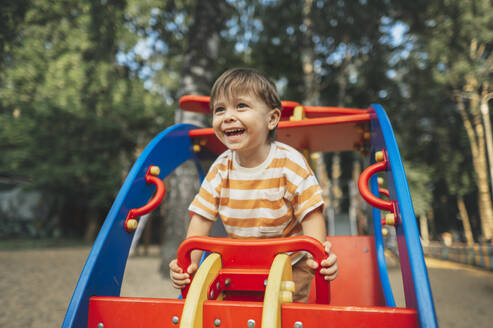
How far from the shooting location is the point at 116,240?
1126mm

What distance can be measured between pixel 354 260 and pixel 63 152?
37.1ft

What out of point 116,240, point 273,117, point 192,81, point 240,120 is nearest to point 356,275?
point 273,117

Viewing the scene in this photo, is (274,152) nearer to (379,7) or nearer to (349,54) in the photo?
(379,7)

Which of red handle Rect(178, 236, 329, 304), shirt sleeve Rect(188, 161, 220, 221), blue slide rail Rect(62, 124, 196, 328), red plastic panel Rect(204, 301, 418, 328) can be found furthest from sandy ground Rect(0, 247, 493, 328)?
red plastic panel Rect(204, 301, 418, 328)

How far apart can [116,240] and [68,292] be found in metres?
3.67

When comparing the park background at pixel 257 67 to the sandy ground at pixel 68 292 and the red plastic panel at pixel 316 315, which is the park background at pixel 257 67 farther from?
the red plastic panel at pixel 316 315

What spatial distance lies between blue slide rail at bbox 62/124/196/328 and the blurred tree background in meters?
5.41

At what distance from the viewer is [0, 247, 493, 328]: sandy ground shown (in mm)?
3076

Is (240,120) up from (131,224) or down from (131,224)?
up

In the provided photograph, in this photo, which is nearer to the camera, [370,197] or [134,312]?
[134,312]

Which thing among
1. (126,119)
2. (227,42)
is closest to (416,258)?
(227,42)

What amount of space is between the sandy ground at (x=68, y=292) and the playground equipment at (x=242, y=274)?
2.25 metres

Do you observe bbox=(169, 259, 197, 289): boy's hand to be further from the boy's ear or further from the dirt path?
the dirt path

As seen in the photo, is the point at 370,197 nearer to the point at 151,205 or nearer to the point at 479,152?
the point at 151,205
